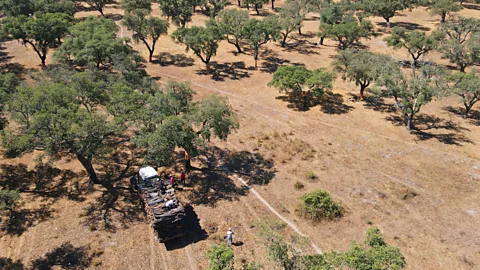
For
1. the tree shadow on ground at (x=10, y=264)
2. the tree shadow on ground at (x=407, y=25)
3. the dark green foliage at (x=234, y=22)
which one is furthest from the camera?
the tree shadow on ground at (x=407, y=25)

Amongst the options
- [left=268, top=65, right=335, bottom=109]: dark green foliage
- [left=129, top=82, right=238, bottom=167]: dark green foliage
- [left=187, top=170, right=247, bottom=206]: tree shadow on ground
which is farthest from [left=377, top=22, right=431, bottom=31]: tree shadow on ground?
[left=187, top=170, right=247, bottom=206]: tree shadow on ground

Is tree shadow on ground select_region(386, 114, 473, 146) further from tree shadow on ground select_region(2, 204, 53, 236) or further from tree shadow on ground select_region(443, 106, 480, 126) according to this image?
tree shadow on ground select_region(2, 204, 53, 236)

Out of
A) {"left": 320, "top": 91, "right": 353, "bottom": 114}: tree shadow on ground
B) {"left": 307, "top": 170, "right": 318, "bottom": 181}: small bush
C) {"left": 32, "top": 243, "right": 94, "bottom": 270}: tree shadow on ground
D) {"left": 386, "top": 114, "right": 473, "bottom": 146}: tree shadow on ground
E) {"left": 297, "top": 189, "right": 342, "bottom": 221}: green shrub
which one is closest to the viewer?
{"left": 32, "top": 243, "right": 94, "bottom": 270}: tree shadow on ground

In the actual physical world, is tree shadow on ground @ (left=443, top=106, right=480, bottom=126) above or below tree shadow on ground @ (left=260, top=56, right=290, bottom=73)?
below

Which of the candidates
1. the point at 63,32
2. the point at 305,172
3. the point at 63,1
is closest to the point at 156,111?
the point at 305,172

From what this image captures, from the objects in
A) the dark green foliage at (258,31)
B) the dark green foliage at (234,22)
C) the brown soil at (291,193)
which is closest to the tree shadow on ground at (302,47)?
the dark green foliage at (258,31)

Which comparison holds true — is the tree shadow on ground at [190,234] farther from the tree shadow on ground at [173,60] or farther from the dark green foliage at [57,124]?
the tree shadow on ground at [173,60]

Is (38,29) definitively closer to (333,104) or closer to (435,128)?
(333,104)
